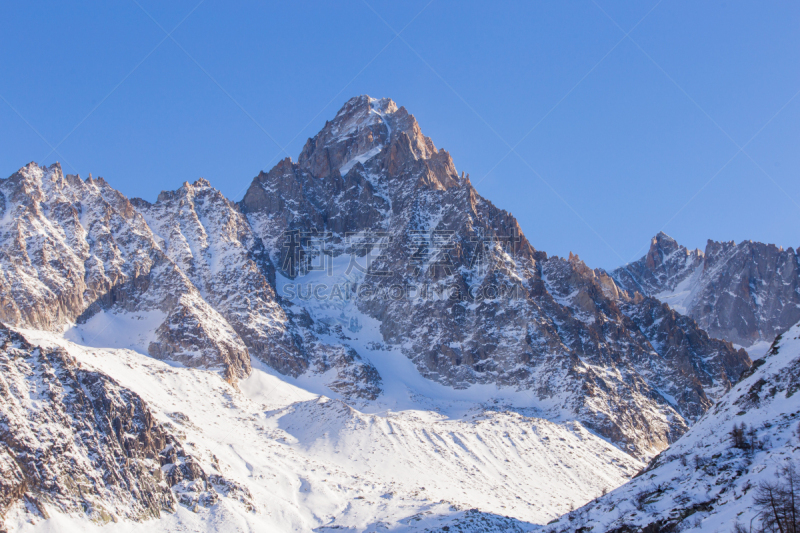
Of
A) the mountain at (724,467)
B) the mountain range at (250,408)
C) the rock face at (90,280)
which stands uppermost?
the rock face at (90,280)

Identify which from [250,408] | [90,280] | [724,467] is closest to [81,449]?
[250,408]

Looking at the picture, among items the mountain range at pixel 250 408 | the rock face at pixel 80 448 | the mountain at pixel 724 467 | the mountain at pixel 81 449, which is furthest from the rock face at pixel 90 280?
the mountain at pixel 724 467

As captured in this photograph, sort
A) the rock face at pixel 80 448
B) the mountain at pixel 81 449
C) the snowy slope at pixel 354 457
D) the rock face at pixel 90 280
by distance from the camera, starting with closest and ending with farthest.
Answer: the mountain at pixel 81 449 → the rock face at pixel 80 448 → the snowy slope at pixel 354 457 → the rock face at pixel 90 280

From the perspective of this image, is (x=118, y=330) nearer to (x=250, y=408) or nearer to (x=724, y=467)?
(x=250, y=408)

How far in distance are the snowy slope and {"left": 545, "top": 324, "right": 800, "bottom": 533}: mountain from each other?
43.1m

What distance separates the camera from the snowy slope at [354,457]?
342 feet

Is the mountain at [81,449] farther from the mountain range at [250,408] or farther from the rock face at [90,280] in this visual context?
the rock face at [90,280]

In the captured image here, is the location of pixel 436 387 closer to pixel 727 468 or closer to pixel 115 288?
pixel 115 288

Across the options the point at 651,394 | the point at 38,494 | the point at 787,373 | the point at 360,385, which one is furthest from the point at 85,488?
the point at 651,394

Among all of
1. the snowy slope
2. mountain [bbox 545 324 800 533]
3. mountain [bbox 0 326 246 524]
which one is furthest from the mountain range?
mountain [bbox 545 324 800 533]

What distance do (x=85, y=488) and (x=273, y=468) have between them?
125 feet

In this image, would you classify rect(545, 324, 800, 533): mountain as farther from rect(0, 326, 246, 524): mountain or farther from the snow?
the snow

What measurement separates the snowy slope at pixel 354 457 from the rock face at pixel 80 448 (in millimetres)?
4223

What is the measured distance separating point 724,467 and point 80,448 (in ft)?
246
